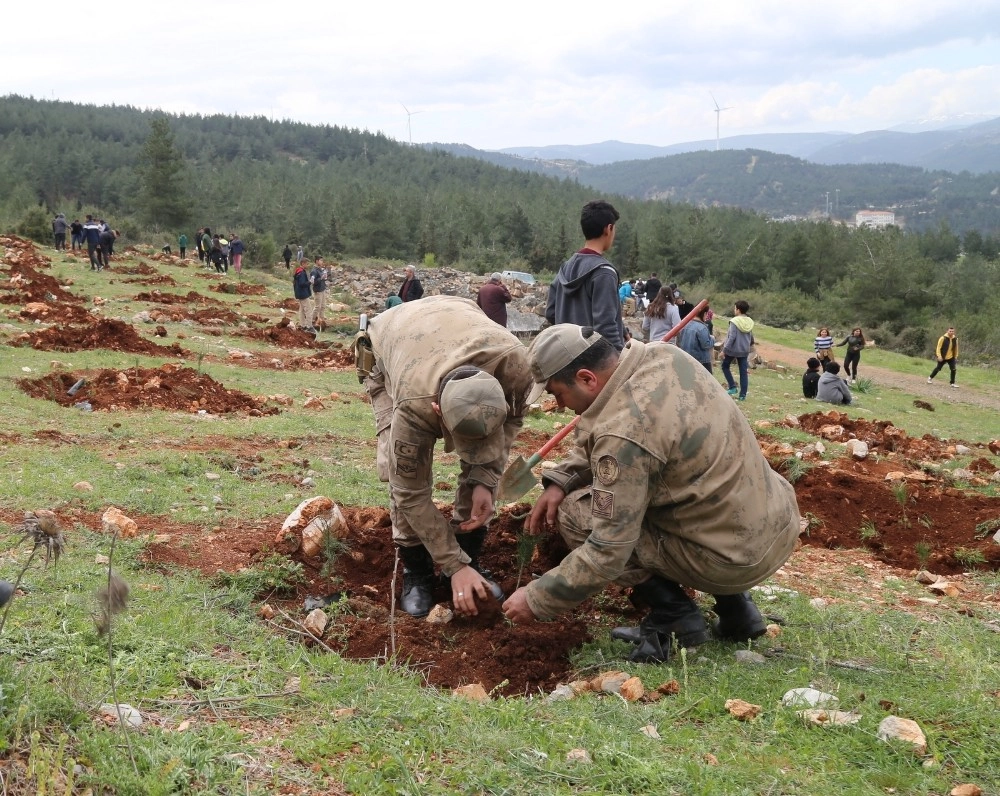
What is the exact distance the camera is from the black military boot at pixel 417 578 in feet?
13.4

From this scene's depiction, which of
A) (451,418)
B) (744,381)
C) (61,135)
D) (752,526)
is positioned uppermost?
(61,135)

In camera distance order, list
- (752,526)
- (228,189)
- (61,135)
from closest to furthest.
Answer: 1. (752,526)
2. (228,189)
3. (61,135)

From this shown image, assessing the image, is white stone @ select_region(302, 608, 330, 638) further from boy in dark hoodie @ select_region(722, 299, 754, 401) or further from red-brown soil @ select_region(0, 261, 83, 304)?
red-brown soil @ select_region(0, 261, 83, 304)

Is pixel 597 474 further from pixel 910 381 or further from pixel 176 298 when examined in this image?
pixel 910 381

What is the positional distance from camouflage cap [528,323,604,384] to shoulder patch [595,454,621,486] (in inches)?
14.4

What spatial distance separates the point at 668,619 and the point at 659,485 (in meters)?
0.68

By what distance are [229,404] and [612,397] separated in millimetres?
7037

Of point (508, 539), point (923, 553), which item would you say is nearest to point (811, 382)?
point (923, 553)

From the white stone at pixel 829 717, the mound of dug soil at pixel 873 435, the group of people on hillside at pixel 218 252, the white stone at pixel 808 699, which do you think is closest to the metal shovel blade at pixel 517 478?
the white stone at pixel 808 699

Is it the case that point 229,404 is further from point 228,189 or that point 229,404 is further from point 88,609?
point 228,189

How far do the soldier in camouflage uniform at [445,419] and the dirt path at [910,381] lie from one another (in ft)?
50.5

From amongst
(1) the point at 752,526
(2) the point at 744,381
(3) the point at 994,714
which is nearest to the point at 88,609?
(1) the point at 752,526

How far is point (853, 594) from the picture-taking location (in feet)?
15.0

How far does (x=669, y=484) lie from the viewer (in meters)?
3.25
